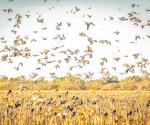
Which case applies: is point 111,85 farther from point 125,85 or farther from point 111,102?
point 111,102

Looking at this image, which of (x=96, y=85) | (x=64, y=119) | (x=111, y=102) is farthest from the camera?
(x=96, y=85)

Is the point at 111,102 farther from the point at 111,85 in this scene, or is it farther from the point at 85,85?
the point at 85,85

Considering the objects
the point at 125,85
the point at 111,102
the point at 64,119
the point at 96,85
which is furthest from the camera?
the point at 96,85

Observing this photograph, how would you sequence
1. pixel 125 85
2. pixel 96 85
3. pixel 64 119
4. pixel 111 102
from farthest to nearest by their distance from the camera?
pixel 96 85 < pixel 125 85 < pixel 111 102 < pixel 64 119

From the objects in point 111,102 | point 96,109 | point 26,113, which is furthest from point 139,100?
point 26,113

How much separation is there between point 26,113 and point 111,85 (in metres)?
20.0

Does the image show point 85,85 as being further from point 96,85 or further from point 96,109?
point 96,109

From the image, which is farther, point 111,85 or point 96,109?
point 111,85

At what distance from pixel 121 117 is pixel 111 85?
19.9 meters

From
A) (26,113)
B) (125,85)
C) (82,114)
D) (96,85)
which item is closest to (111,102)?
(82,114)

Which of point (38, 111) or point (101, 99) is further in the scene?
point (101, 99)

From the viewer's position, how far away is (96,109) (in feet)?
30.3

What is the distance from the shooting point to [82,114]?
902cm

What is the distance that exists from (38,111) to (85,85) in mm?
23269
